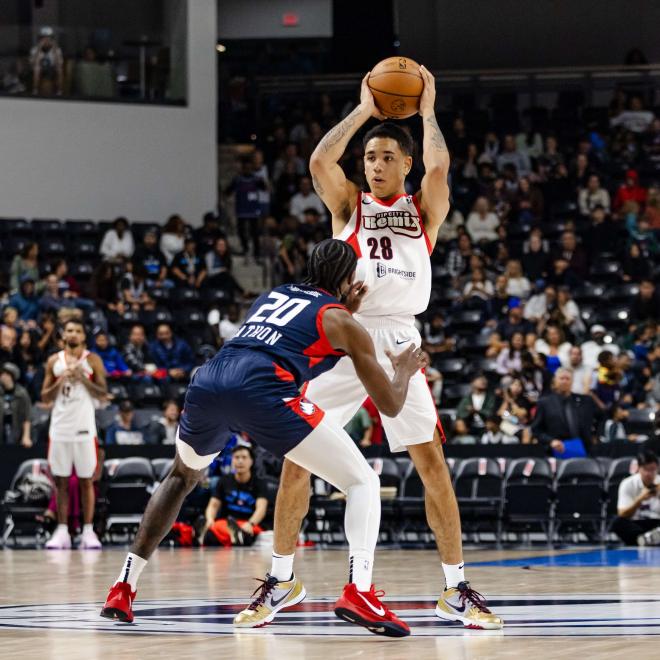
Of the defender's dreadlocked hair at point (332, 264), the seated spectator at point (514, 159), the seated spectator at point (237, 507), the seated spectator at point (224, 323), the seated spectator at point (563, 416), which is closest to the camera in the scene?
the defender's dreadlocked hair at point (332, 264)

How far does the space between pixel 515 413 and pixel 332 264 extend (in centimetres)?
1017

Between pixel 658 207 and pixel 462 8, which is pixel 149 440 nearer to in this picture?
pixel 658 207

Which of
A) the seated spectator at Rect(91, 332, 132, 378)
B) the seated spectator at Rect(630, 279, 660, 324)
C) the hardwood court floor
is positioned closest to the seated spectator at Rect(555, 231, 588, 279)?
the seated spectator at Rect(630, 279, 660, 324)

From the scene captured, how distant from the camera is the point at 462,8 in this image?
27938mm

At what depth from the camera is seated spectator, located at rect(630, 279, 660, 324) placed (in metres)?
18.2

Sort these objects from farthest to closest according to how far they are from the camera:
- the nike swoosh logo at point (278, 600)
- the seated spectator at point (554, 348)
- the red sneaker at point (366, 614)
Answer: the seated spectator at point (554, 348), the nike swoosh logo at point (278, 600), the red sneaker at point (366, 614)

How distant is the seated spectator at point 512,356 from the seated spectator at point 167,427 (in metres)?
4.21

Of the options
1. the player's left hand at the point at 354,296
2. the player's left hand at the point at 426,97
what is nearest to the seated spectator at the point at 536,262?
the player's left hand at the point at 426,97

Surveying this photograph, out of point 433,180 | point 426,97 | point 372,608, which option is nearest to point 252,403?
point 372,608

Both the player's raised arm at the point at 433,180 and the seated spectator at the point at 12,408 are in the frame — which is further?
the seated spectator at the point at 12,408

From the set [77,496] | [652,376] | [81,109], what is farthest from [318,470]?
[81,109]

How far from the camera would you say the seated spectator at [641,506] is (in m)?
13.1

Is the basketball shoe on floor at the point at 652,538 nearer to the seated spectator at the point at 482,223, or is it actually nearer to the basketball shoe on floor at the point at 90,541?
the basketball shoe on floor at the point at 90,541

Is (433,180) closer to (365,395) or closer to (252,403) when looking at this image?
(365,395)
